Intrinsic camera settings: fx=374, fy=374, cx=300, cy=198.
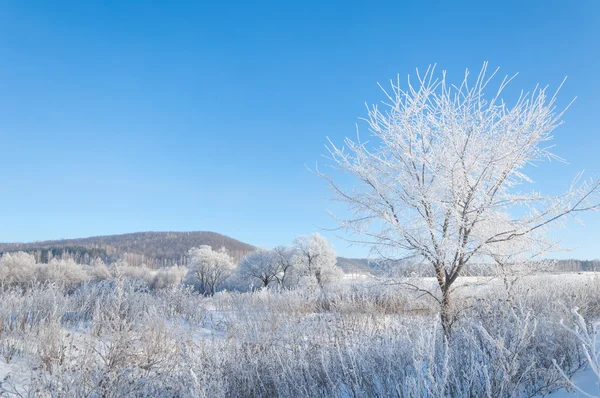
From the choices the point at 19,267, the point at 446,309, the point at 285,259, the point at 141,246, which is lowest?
the point at 19,267

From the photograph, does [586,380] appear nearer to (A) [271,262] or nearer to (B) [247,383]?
(B) [247,383]

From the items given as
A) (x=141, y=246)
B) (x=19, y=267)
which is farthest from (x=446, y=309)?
(x=141, y=246)

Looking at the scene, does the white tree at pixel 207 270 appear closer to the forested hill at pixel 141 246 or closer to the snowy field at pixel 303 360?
the snowy field at pixel 303 360

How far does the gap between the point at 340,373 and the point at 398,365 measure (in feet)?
2.39

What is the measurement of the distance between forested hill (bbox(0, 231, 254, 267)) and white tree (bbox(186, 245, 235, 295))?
81.4 meters

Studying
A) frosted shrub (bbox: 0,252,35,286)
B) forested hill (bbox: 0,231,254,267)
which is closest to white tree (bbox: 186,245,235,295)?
frosted shrub (bbox: 0,252,35,286)

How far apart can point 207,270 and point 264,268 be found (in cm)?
1322

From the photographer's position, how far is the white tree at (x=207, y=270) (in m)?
56.3

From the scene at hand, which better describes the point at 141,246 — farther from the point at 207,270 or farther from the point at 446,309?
the point at 446,309

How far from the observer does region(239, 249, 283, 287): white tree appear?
47375 millimetres

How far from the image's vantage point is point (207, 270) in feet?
185

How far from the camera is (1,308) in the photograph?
6.68 metres

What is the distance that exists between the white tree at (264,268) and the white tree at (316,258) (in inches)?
159

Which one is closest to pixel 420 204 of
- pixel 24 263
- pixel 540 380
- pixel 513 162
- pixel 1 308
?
pixel 513 162
